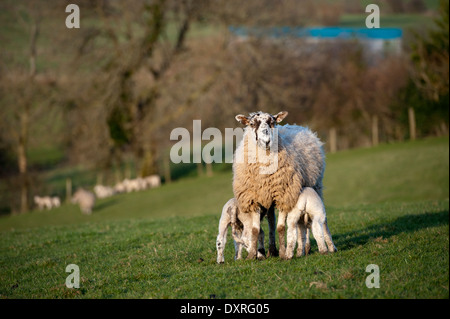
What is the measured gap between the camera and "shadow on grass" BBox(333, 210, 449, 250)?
8834mm

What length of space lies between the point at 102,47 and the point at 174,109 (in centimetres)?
611

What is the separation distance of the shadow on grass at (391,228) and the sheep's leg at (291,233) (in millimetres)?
992

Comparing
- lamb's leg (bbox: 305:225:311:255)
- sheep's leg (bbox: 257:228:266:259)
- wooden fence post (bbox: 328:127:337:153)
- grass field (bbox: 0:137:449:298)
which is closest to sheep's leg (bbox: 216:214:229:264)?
grass field (bbox: 0:137:449:298)

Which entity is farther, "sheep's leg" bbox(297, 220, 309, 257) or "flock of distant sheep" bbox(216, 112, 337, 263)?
"sheep's leg" bbox(297, 220, 309, 257)

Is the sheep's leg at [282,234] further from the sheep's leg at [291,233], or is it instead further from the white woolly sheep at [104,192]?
the white woolly sheep at [104,192]

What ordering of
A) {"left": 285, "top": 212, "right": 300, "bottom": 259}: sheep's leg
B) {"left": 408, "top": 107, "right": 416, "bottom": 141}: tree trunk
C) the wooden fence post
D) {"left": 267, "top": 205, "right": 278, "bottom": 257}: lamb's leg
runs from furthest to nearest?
1. the wooden fence post
2. {"left": 408, "top": 107, "right": 416, "bottom": 141}: tree trunk
3. {"left": 267, "top": 205, "right": 278, "bottom": 257}: lamb's leg
4. {"left": 285, "top": 212, "right": 300, "bottom": 259}: sheep's leg

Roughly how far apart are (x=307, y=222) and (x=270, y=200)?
0.75m

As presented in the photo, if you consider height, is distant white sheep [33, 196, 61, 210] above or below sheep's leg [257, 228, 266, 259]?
below

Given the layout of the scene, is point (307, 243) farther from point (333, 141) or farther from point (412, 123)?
point (333, 141)

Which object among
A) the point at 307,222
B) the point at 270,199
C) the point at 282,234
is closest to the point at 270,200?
the point at 270,199

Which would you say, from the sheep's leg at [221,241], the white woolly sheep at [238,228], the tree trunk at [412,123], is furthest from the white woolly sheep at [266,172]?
the tree trunk at [412,123]

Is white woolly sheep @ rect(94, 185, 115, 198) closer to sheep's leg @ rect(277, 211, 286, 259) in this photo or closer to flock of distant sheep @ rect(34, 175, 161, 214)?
flock of distant sheep @ rect(34, 175, 161, 214)

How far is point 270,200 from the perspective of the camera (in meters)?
8.23

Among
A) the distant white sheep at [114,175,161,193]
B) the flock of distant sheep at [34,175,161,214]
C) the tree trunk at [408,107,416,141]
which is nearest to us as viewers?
the flock of distant sheep at [34,175,161,214]
